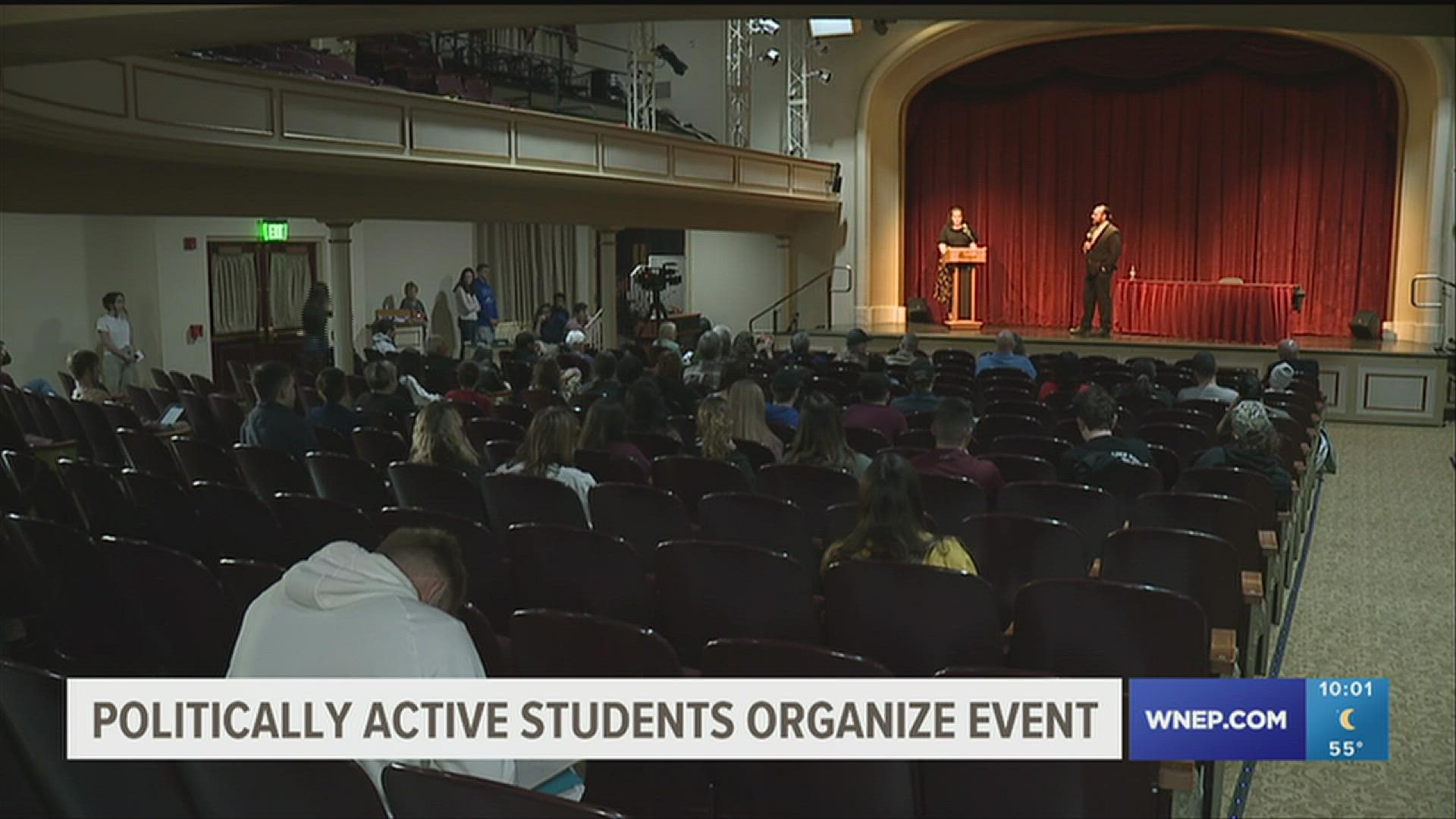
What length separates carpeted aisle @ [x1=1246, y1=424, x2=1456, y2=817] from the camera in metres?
4.18

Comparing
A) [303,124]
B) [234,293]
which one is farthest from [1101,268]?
[234,293]

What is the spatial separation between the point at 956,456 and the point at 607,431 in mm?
1760

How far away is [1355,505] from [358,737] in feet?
28.4

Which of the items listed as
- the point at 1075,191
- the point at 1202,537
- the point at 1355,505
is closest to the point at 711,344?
the point at 1355,505

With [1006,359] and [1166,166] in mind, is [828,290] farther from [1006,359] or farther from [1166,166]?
[1006,359]

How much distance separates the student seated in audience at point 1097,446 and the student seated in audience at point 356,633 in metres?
3.63

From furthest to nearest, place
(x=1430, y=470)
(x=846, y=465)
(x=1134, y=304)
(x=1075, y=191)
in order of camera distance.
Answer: (x=1075, y=191) < (x=1134, y=304) < (x=1430, y=470) < (x=846, y=465)

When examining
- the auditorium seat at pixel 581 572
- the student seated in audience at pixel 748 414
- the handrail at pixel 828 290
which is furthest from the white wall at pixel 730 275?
the auditorium seat at pixel 581 572

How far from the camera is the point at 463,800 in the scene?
2154 mm

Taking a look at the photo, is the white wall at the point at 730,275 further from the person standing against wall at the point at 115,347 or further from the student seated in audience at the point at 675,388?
the student seated in audience at the point at 675,388

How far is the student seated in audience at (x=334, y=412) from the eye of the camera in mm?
7105

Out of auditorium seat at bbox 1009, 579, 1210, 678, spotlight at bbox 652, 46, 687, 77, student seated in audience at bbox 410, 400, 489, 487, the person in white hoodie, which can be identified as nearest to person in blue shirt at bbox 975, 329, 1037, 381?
student seated in audience at bbox 410, 400, 489, 487

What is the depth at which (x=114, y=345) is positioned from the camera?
12195 millimetres

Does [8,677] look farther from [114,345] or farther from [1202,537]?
[114,345]
